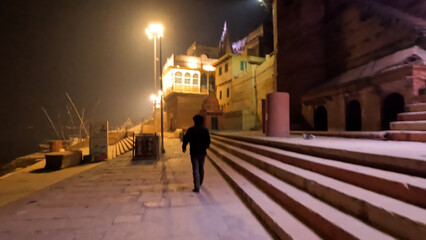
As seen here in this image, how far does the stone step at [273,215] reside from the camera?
8.06 ft

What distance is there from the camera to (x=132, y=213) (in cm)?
359

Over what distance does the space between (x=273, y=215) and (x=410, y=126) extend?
572 cm

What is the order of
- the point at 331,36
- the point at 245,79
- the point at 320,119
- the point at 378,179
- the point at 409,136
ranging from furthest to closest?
the point at 245,79 → the point at 331,36 → the point at 320,119 → the point at 409,136 → the point at 378,179

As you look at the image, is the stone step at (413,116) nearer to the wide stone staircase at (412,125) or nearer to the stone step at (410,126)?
the wide stone staircase at (412,125)

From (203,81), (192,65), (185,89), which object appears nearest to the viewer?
(185,89)

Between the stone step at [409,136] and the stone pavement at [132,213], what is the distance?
4950 mm

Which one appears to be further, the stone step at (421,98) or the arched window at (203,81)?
the arched window at (203,81)

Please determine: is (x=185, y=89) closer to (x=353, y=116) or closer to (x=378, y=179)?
(x=353, y=116)

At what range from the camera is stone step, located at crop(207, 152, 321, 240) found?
2.46 m

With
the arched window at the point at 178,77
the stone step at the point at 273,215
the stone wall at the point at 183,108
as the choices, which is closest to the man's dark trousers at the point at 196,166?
the stone step at the point at 273,215

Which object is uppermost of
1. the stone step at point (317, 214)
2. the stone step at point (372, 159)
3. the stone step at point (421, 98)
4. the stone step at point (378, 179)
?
the stone step at point (421, 98)

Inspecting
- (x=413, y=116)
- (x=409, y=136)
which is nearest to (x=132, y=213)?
(x=409, y=136)

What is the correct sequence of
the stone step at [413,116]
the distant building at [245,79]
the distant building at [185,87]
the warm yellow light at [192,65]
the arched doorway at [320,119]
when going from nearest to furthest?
the stone step at [413,116]
the arched doorway at [320,119]
the distant building at [245,79]
the distant building at [185,87]
the warm yellow light at [192,65]

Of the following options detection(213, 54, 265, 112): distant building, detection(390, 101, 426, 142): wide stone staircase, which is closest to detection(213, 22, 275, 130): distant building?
detection(213, 54, 265, 112): distant building
